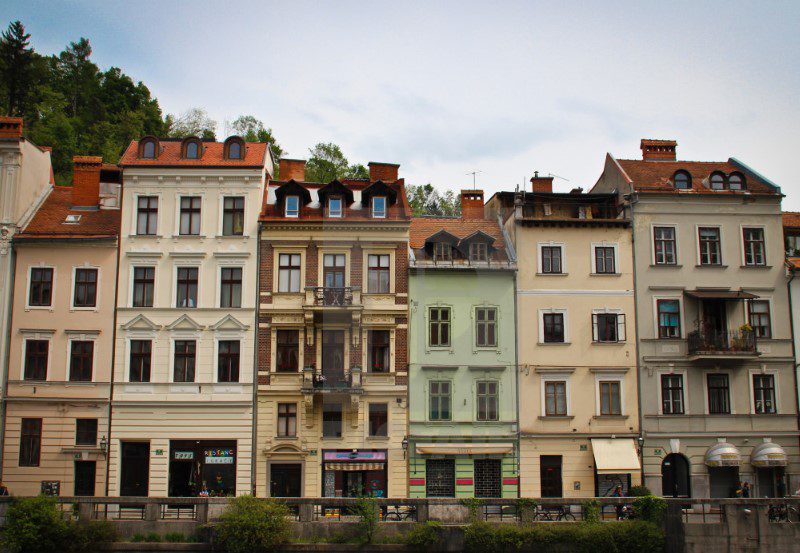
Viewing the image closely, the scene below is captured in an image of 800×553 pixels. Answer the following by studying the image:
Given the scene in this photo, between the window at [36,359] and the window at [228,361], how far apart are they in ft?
24.4

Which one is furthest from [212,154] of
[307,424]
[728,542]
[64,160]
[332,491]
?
[64,160]

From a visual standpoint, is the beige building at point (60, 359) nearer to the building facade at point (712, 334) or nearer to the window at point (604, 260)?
the window at point (604, 260)

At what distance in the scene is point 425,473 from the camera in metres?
35.6

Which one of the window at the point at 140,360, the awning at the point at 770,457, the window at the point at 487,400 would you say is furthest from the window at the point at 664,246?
the window at the point at 140,360

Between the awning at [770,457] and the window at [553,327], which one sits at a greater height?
the window at [553,327]

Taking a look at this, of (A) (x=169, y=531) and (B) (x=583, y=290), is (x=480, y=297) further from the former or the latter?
(A) (x=169, y=531)

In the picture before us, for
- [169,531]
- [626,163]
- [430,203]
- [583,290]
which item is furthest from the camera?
[430,203]

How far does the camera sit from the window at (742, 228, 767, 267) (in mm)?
38562

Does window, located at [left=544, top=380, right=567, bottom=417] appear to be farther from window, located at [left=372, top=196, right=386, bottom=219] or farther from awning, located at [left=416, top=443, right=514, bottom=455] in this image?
window, located at [left=372, top=196, right=386, bottom=219]

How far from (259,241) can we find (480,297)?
10.4 m

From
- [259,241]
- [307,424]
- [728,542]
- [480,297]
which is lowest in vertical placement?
[728,542]

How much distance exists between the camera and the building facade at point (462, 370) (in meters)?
35.7

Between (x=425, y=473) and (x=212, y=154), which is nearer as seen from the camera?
(x=425, y=473)

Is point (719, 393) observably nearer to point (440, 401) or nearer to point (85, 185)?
point (440, 401)
